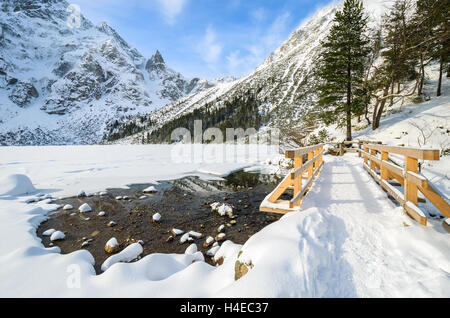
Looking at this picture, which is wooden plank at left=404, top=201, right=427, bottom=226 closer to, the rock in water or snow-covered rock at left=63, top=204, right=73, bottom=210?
the rock in water

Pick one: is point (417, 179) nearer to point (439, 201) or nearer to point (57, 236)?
point (439, 201)

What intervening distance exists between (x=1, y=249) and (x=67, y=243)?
118 centimetres

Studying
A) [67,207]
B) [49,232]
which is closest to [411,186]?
[49,232]

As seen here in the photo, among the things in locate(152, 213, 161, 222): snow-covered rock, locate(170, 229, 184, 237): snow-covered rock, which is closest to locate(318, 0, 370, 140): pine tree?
locate(170, 229, 184, 237): snow-covered rock

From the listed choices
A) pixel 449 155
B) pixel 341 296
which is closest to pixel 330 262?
pixel 341 296

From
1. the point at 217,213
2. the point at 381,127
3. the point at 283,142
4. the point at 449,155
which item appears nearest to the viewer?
the point at 217,213

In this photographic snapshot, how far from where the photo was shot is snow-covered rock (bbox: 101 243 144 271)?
12.8 feet

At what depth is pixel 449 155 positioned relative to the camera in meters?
8.34

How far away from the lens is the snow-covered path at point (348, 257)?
2004 millimetres

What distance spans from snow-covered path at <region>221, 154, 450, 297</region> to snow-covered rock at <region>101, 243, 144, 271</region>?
9.46 ft

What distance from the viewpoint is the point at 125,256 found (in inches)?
165

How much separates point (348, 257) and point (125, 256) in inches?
172

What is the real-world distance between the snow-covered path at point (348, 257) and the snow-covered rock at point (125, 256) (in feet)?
9.46
